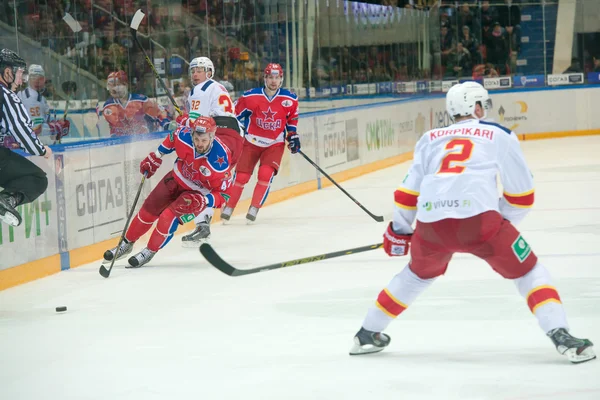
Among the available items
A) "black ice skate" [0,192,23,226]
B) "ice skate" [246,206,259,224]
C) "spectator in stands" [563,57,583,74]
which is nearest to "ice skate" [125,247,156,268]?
"black ice skate" [0,192,23,226]

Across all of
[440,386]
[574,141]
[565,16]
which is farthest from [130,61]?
[565,16]

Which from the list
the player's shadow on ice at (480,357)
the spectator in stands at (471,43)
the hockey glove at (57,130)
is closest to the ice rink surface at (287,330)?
the player's shadow on ice at (480,357)

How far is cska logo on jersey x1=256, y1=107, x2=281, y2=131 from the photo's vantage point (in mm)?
9375

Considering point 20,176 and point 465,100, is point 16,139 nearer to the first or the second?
point 20,176

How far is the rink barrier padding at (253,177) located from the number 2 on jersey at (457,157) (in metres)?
3.24

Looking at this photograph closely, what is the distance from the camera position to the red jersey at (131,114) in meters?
8.84

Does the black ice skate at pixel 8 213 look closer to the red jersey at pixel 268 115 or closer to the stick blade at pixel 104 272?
the stick blade at pixel 104 272

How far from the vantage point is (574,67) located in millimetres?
18531

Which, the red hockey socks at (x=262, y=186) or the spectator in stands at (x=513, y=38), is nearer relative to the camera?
the red hockey socks at (x=262, y=186)

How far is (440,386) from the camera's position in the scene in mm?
3848

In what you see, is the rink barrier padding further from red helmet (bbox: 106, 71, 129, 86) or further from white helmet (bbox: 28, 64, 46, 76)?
white helmet (bbox: 28, 64, 46, 76)

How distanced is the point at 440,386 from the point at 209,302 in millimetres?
2198

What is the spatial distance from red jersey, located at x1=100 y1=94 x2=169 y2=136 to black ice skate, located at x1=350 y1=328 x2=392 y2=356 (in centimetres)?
480

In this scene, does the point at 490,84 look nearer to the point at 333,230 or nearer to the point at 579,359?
the point at 333,230
